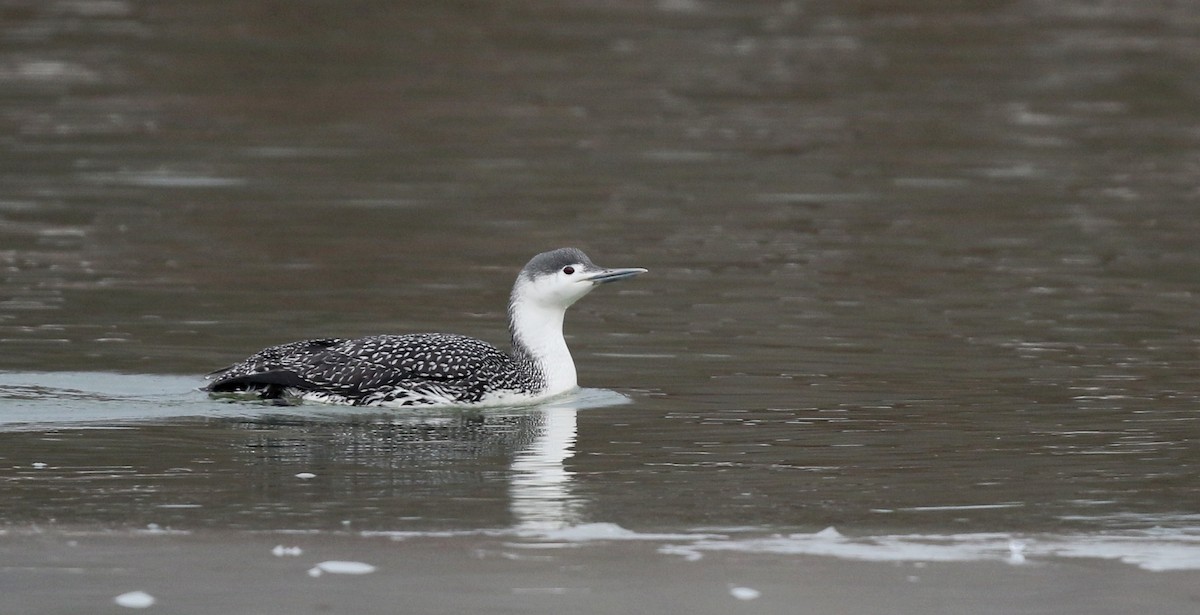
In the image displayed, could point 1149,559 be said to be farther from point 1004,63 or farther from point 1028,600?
point 1004,63

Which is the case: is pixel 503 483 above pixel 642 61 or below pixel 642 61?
below

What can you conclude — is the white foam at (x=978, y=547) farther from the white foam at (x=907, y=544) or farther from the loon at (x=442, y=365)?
the loon at (x=442, y=365)

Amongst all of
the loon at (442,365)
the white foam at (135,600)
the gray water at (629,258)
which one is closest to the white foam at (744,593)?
the gray water at (629,258)

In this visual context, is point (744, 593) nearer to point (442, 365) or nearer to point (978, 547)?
point (978, 547)

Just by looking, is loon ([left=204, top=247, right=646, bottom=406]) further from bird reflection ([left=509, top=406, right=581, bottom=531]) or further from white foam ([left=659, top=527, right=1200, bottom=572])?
white foam ([left=659, top=527, right=1200, bottom=572])

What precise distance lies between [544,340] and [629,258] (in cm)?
495

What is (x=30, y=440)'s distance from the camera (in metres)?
11.4

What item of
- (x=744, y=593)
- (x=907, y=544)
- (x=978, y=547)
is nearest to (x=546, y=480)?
(x=907, y=544)

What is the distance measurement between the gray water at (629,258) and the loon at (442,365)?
178 millimetres

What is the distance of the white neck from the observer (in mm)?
13172

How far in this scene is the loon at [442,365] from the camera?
41.2ft

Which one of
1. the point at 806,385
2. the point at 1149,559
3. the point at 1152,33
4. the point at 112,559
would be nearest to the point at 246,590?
the point at 112,559

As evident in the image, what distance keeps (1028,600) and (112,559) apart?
11.7 feet

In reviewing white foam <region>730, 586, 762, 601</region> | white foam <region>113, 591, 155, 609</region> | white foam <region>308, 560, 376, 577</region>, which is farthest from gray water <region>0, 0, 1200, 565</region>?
white foam <region>113, 591, 155, 609</region>
